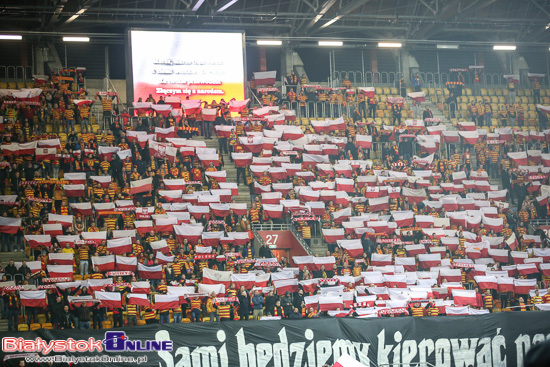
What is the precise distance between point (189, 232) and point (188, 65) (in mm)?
12272

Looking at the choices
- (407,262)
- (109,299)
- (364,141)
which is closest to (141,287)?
(109,299)

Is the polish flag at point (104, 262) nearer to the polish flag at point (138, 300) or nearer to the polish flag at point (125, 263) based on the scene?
the polish flag at point (125, 263)

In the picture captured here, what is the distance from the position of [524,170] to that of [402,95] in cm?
891

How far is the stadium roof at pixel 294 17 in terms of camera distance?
38.3 m

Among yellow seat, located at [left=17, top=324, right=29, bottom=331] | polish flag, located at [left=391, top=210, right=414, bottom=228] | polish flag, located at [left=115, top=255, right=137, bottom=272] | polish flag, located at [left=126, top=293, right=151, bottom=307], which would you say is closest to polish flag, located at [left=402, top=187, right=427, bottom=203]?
polish flag, located at [left=391, top=210, right=414, bottom=228]

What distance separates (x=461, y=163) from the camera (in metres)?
39.1

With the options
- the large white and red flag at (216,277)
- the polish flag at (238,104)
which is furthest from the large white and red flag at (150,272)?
the polish flag at (238,104)

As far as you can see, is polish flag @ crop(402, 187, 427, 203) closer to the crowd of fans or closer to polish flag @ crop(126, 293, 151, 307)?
the crowd of fans

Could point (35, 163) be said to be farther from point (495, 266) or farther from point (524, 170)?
point (524, 170)

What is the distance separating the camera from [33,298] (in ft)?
78.8

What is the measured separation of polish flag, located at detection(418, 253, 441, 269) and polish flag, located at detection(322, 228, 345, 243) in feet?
10.9

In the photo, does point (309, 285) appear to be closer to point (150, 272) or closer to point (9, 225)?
point (150, 272)

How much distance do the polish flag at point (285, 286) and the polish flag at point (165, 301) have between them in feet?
12.5

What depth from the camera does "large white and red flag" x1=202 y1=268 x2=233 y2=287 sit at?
26.7 metres
